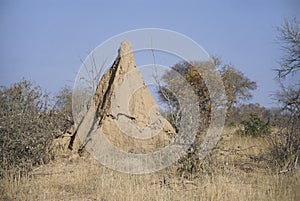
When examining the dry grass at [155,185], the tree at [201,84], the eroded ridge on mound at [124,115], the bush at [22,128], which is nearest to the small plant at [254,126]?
the tree at [201,84]

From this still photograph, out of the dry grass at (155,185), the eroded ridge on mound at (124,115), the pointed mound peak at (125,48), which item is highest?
the pointed mound peak at (125,48)

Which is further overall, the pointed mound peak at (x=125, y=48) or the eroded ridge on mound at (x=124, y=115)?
the pointed mound peak at (x=125, y=48)

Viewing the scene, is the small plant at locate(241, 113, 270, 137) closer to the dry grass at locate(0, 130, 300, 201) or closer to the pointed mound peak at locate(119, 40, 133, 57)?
the pointed mound peak at locate(119, 40, 133, 57)

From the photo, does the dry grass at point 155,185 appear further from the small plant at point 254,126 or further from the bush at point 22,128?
the small plant at point 254,126

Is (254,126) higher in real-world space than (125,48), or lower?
lower

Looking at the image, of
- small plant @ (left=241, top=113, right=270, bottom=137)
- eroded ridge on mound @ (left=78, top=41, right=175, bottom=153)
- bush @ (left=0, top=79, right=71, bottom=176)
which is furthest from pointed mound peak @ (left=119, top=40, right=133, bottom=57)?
small plant @ (left=241, top=113, right=270, bottom=137)

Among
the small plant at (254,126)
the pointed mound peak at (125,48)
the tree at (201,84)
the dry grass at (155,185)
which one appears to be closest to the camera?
the dry grass at (155,185)

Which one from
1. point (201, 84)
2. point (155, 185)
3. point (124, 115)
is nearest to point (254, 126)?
point (201, 84)

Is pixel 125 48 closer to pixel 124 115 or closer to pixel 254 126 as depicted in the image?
pixel 124 115

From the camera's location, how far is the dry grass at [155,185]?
5.32 metres

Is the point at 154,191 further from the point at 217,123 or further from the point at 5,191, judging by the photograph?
the point at 217,123

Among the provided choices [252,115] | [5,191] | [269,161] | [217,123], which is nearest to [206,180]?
[217,123]

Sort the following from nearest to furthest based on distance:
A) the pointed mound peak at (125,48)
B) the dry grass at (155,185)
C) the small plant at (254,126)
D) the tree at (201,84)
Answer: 1. the dry grass at (155,185)
2. the tree at (201,84)
3. the pointed mound peak at (125,48)
4. the small plant at (254,126)

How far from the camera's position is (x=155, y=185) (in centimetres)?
625
